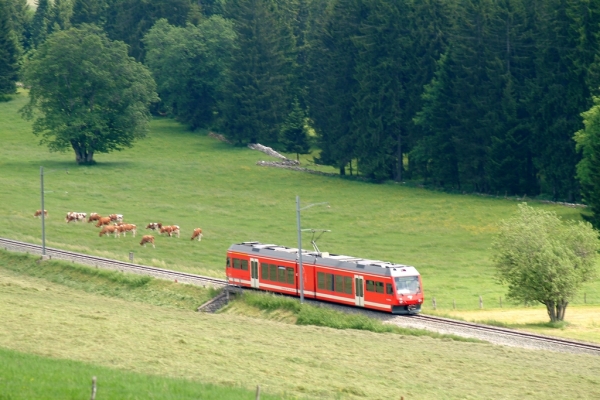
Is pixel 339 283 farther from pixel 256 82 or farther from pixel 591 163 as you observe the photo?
pixel 256 82

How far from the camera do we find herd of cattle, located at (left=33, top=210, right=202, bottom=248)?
83688 mm

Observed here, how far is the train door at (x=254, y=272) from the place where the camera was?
61.1 meters

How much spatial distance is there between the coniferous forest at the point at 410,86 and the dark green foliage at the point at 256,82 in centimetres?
18

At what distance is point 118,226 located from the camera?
83.9m

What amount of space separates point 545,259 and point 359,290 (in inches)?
388

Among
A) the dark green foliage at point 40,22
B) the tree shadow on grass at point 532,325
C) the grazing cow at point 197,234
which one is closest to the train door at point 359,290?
the tree shadow on grass at point 532,325

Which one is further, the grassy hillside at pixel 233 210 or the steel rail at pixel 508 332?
the grassy hillside at pixel 233 210

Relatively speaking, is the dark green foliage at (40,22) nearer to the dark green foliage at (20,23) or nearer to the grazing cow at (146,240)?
the dark green foliage at (20,23)

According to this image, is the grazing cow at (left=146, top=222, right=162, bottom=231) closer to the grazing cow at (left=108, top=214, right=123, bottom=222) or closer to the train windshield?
the grazing cow at (left=108, top=214, right=123, bottom=222)

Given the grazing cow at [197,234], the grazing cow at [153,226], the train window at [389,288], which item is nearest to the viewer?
the train window at [389,288]

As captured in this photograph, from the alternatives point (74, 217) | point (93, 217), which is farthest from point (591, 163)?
point (74, 217)

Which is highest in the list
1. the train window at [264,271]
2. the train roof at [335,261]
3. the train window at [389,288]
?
the train roof at [335,261]

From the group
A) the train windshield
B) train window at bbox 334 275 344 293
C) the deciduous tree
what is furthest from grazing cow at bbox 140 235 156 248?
the train windshield

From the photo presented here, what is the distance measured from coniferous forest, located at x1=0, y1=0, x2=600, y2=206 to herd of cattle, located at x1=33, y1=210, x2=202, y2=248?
112 feet
